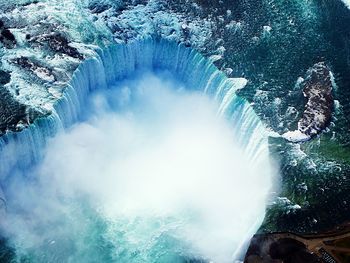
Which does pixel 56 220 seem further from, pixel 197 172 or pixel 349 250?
pixel 349 250

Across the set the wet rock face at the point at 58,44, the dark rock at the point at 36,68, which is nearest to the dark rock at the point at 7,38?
the wet rock face at the point at 58,44

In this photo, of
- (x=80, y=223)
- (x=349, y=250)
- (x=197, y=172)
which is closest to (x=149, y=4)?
(x=197, y=172)

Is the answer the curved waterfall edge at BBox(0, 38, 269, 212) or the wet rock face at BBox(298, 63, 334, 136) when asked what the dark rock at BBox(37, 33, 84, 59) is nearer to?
the curved waterfall edge at BBox(0, 38, 269, 212)

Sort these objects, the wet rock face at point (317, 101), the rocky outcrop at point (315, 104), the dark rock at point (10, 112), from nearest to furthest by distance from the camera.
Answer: the dark rock at point (10, 112) → the rocky outcrop at point (315, 104) → the wet rock face at point (317, 101)

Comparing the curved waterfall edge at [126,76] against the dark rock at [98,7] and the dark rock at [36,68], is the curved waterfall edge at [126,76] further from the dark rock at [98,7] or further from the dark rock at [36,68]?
the dark rock at [98,7]

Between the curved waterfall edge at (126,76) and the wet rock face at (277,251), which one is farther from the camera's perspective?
the curved waterfall edge at (126,76)

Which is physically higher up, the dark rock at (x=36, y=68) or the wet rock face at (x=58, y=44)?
the wet rock face at (x=58, y=44)

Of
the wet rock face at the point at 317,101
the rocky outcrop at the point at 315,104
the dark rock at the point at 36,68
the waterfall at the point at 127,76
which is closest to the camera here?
the waterfall at the point at 127,76
